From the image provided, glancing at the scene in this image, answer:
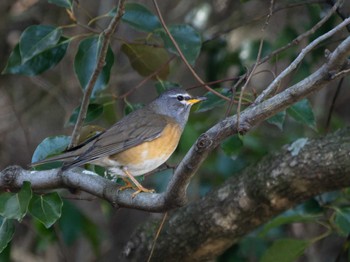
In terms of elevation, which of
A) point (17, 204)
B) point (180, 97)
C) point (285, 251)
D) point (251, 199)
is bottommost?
point (285, 251)

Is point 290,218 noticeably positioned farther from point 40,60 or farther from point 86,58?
point 40,60

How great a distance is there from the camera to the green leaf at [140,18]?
187 inches

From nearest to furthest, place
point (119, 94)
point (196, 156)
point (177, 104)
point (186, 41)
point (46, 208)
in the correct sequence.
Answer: point (196, 156) < point (46, 208) < point (186, 41) < point (177, 104) < point (119, 94)

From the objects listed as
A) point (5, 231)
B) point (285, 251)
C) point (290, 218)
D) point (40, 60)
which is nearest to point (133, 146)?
point (40, 60)

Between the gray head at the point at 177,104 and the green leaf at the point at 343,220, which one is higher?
the gray head at the point at 177,104

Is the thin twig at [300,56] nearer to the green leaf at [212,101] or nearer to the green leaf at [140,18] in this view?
the green leaf at [212,101]

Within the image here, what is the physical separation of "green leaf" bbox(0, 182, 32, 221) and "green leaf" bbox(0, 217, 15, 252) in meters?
0.25

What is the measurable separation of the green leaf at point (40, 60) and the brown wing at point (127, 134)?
0.63m

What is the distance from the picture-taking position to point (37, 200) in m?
3.94

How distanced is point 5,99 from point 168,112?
3.11 meters

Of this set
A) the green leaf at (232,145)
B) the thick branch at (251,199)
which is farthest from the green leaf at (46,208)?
the thick branch at (251,199)

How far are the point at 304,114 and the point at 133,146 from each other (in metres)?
1.12

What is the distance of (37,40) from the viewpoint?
452 cm

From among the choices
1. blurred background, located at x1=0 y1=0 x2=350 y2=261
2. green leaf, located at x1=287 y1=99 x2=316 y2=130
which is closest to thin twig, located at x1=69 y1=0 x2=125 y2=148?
green leaf, located at x1=287 y1=99 x2=316 y2=130
